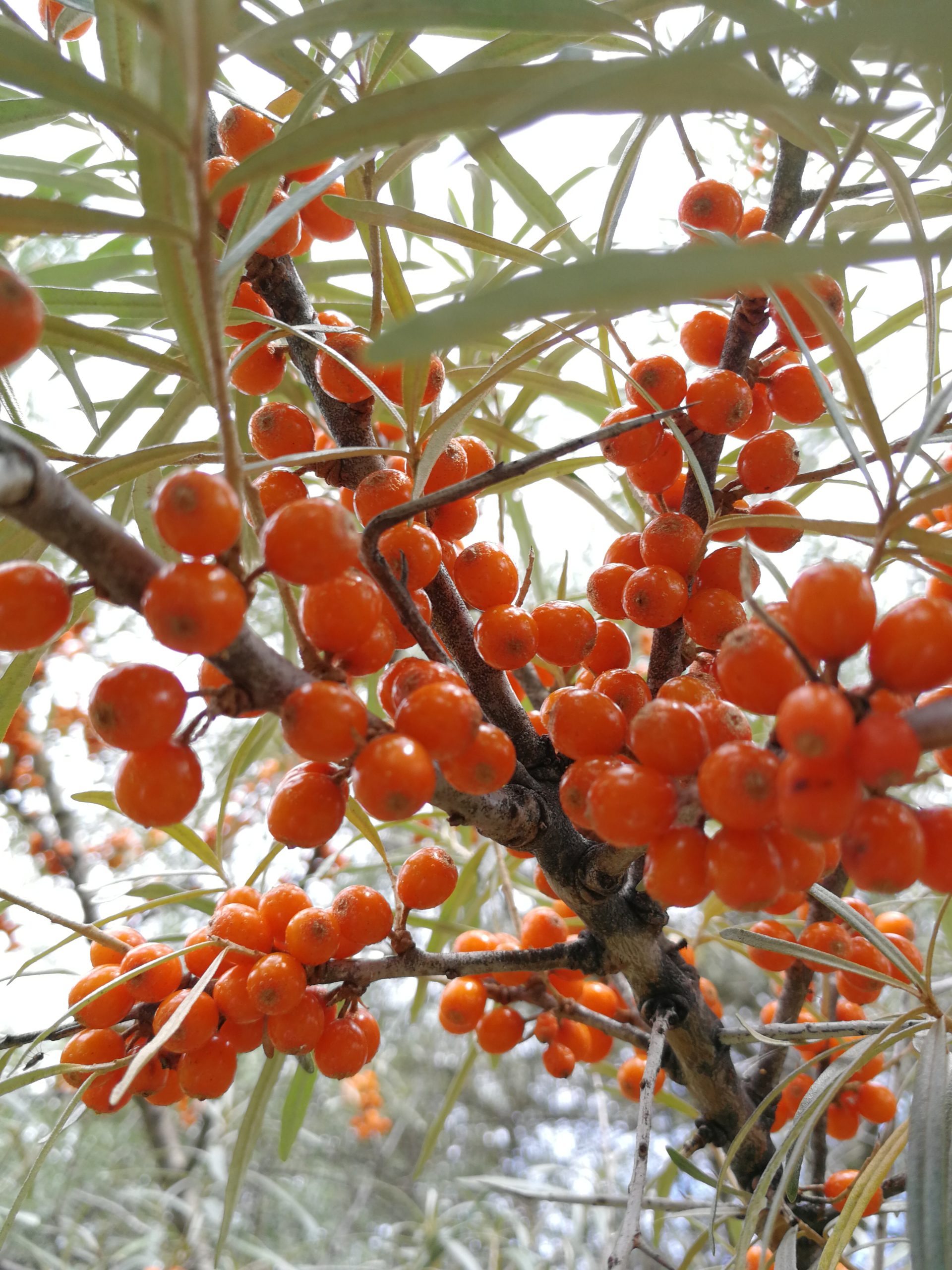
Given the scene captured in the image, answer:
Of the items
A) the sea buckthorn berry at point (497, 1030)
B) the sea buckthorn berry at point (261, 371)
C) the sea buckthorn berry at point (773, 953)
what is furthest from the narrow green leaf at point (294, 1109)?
the sea buckthorn berry at point (261, 371)

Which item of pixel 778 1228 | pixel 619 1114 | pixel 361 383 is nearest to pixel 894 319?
pixel 361 383

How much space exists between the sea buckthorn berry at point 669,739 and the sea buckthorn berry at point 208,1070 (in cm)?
41

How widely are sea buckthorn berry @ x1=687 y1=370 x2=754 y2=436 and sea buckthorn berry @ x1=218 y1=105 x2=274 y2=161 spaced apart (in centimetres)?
41

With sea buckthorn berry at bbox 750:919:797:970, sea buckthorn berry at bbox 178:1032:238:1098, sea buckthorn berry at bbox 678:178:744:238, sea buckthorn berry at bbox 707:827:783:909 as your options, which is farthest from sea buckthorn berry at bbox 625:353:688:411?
sea buckthorn berry at bbox 178:1032:238:1098

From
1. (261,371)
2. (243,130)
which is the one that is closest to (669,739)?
(261,371)

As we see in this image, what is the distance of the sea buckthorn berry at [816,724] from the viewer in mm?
331

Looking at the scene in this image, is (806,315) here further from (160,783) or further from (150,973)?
(150,973)

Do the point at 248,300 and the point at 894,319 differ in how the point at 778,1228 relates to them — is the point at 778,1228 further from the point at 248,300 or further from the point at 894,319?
the point at 248,300

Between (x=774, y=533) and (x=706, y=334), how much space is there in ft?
0.65

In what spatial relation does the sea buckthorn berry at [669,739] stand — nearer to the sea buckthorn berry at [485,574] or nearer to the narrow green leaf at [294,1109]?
the sea buckthorn berry at [485,574]

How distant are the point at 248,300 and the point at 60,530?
0.44m

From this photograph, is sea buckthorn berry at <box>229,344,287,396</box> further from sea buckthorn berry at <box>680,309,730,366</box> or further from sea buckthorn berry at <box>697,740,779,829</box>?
sea buckthorn berry at <box>697,740,779,829</box>

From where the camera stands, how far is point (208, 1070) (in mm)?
621

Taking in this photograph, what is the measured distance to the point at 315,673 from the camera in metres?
0.45
